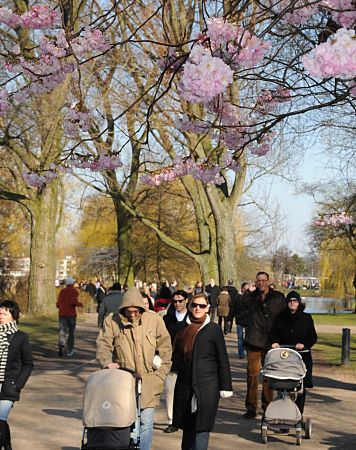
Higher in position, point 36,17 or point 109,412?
point 36,17

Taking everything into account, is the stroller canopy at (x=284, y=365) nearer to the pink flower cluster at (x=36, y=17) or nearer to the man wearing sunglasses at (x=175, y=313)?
the man wearing sunglasses at (x=175, y=313)

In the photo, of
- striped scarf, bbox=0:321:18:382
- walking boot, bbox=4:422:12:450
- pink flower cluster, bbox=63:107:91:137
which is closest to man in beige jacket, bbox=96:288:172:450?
striped scarf, bbox=0:321:18:382

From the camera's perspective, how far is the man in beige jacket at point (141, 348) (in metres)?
9.30

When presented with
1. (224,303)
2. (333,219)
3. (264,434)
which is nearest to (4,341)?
(264,434)

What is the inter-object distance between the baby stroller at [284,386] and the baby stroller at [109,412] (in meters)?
3.45

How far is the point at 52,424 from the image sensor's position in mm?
12305

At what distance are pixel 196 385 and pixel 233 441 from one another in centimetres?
244

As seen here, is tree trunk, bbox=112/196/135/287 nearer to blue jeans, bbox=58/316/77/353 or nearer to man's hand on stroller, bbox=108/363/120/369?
blue jeans, bbox=58/316/77/353

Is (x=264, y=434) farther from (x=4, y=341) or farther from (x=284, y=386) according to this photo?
(x=4, y=341)

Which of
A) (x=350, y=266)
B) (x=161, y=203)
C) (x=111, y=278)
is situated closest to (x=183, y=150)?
(x=161, y=203)

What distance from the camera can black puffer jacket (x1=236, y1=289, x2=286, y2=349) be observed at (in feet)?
45.0

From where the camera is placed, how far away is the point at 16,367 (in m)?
9.78

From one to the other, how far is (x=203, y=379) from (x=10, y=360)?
193cm

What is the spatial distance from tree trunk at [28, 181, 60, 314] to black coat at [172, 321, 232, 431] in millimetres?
29032
